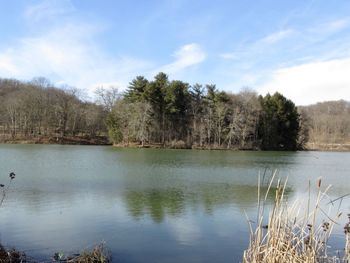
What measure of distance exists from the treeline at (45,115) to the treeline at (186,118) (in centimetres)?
1152

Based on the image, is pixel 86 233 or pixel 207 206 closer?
pixel 86 233

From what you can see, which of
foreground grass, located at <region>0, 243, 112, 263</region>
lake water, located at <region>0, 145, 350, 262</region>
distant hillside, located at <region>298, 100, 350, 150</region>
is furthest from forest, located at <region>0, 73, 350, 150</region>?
foreground grass, located at <region>0, 243, 112, 263</region>

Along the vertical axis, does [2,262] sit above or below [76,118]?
below

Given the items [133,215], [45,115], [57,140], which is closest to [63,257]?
[133,215]

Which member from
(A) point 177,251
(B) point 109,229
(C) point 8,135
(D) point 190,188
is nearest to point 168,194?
(D) point 190,188

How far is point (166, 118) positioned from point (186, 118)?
3167 mm

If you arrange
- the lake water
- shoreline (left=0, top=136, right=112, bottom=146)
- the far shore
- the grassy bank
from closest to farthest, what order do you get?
1. the lake water
2. the far shore
3. shoreline (left=0, top=136, right=112, bottom=146)
4. the grassy bank

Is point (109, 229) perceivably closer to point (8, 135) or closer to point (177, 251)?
point (177, 251)

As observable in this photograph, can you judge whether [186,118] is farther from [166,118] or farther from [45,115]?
[45,115]

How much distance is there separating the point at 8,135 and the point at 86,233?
60740 mm

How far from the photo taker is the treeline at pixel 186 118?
59.7 meters

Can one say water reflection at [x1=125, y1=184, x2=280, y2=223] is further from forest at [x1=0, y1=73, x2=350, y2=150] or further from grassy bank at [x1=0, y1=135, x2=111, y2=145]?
grassy bank at [x1=0, y1=135, x2=111, y2=145]

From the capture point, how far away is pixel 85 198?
49.2 feet

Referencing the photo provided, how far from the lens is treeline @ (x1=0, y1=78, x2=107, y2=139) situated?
68.1 metres
